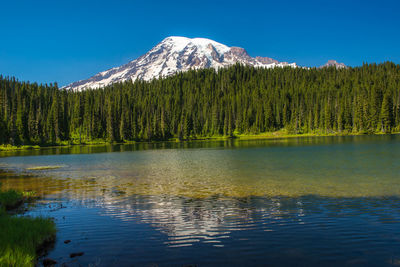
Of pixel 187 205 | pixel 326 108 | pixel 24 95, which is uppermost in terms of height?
pixel 24 95

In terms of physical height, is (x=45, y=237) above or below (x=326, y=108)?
below

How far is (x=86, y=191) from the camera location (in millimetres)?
28422

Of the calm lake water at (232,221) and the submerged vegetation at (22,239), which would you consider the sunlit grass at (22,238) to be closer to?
the submerged vegetation at (22,239)

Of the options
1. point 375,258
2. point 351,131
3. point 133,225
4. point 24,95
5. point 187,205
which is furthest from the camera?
point 24,95

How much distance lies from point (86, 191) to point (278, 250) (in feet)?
70.1

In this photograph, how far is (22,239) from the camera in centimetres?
1226

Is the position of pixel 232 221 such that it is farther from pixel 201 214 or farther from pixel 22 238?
pixel 22 238

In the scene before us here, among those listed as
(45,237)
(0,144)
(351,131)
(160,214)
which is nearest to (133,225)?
(160,214)

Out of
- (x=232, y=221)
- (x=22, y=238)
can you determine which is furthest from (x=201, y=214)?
(x=22, y=238)

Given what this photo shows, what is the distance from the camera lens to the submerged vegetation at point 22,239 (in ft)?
32.4

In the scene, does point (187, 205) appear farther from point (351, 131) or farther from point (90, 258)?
point (351, 131)

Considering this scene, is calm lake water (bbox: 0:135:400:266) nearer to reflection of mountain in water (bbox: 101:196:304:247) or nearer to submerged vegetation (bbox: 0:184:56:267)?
reflection of mountain in water (bbox: 101:196:304:247)

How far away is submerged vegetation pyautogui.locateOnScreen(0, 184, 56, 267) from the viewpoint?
9.89m

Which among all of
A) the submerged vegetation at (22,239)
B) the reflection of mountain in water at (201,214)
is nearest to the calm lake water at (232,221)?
the reflection of mountain in water at (201,214)
